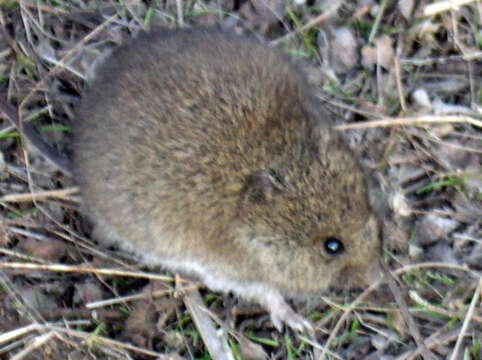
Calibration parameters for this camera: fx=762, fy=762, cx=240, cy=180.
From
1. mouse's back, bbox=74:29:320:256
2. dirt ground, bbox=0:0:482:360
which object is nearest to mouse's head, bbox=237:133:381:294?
mouse's back, bbox=74:29:320:256

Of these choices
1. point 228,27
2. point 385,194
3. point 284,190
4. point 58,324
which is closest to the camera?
point 284,190

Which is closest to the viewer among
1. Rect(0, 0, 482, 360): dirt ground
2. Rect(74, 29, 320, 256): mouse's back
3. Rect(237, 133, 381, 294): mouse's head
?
Rect(237, 133, 381, 294): mouse's head

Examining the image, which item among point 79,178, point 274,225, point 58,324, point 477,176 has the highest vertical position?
point 79,178

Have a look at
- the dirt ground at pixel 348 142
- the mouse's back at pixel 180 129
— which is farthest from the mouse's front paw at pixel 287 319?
the mouse's back at pixel 180 129

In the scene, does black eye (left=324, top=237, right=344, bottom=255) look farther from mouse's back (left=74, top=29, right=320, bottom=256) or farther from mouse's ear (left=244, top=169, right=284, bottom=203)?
mouse's back (left=74, top=29, right=320, bottom=256)

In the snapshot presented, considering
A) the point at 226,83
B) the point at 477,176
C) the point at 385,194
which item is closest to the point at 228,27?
the point at 226,83

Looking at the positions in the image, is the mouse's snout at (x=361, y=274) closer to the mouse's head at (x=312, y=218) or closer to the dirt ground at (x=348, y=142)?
the mouse's head at (x=312, y=218)

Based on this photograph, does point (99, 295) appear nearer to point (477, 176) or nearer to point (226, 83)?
point (226, 83)
